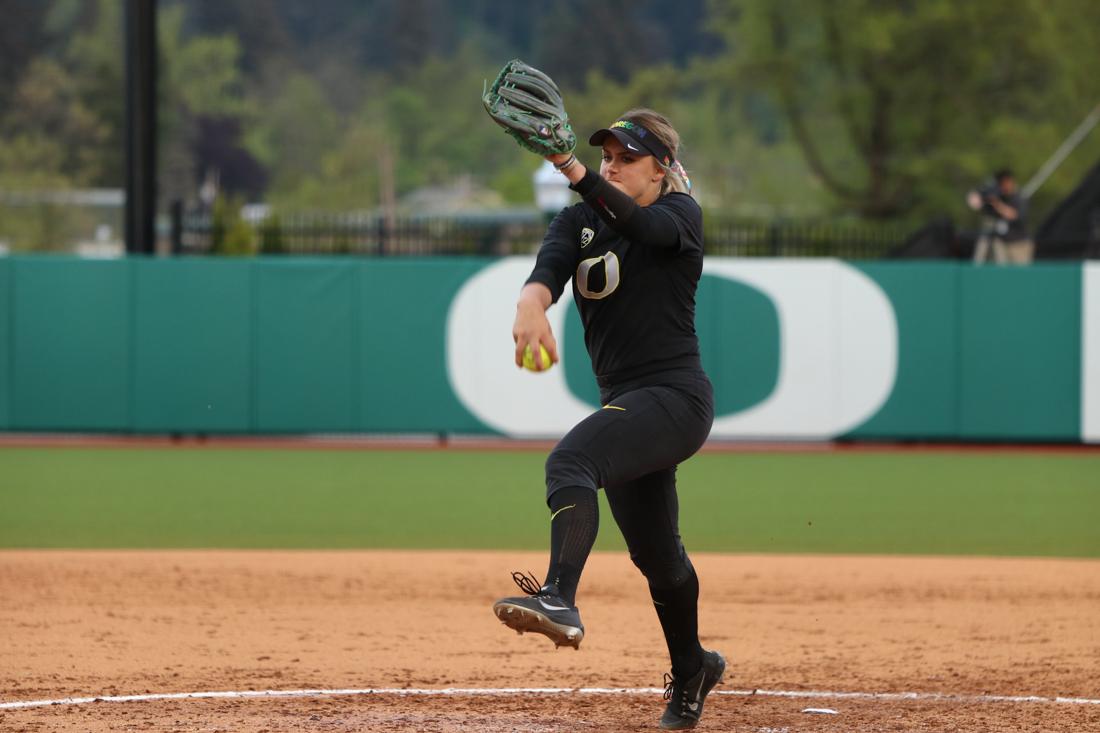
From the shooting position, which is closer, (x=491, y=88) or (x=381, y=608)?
(x=491, y=88)

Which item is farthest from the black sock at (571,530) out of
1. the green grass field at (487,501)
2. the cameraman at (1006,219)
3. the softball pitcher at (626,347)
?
the cameraman at (1006,219)

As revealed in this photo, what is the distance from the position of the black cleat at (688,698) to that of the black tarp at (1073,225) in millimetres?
16177

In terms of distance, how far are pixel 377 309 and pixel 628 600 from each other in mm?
9210

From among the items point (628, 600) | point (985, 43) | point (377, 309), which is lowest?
point (628, 600)

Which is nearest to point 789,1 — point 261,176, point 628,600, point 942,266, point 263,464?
point 942,266

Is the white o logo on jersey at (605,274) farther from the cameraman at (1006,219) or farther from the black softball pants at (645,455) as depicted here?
the cameraman at (1006,219)

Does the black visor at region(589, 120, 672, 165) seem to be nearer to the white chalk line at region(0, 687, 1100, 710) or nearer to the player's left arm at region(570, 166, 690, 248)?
the player's left arm at region(570, 166, 690, 248)

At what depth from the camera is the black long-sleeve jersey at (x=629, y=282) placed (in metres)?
5.26

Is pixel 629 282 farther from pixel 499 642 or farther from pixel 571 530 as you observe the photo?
pixel 499 642

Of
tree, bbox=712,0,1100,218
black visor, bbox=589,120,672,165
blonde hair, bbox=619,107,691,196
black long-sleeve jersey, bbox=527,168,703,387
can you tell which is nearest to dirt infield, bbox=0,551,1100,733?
black long-sleeve jersey, bbox=527,168,703,387

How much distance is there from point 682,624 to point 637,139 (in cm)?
171

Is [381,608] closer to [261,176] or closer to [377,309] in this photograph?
[377,309]

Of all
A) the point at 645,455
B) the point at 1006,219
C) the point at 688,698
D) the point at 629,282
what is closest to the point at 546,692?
the point at 688,698

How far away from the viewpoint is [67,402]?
1745 cm
